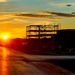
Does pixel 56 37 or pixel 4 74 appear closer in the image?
pixel 4 74

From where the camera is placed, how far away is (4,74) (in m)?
23.3

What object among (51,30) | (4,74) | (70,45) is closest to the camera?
(4,74)

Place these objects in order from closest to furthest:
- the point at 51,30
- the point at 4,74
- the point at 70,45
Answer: the point at 4,74, the point at 70,45, the point at 51,30

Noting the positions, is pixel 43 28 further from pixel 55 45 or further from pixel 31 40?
pixel 55 45

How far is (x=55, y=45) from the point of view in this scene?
108 metres

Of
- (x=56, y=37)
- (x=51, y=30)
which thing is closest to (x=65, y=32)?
(x=56, y=37)

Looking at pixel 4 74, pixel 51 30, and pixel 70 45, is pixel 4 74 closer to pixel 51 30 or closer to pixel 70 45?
pixel 70 45

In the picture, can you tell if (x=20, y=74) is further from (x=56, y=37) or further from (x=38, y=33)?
(x=38, y=33)

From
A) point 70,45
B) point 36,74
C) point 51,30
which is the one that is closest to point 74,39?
point 70,45

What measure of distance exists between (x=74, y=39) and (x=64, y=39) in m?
2.91

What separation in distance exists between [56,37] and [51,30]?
56.5m

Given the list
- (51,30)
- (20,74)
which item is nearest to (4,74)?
(20,74)

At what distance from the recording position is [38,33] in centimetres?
16938

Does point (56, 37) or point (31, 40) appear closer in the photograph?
point (56, 37)
